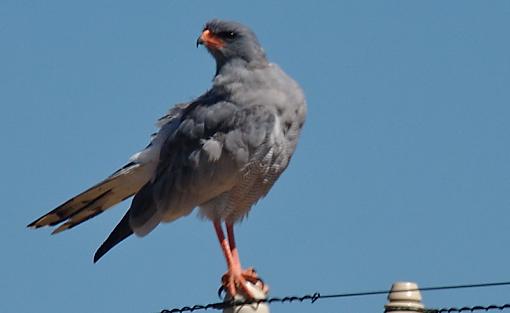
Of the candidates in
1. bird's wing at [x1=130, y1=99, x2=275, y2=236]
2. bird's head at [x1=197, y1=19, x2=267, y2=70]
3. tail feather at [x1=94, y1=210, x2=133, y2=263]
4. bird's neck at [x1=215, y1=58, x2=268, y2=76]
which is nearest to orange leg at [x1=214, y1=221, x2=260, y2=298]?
bird's wing at [x1=130, y1=99, x2=275, y2=236]

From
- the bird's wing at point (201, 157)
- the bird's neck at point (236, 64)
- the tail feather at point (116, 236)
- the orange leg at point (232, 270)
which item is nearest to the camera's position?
the orange leg at point (232, 270)

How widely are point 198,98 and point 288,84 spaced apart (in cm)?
69

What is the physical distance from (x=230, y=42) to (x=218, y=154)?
918mm

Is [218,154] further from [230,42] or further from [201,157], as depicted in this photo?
[230,42]

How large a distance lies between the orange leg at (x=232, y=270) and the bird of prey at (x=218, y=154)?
0.04 feet

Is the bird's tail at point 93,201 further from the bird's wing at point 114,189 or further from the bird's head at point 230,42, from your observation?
the bird's head at point 230,42

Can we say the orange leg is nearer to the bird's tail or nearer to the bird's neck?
the bird's tail

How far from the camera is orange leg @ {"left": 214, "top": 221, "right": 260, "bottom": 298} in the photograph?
8.16m

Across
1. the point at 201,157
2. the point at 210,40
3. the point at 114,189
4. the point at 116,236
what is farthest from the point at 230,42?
the point at 116,236

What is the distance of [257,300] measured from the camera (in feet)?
23.2

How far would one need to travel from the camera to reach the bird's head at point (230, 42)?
9805mm

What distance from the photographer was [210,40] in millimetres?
9867

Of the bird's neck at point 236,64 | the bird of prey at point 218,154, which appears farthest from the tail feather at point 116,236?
the bird's neck at point 236,64

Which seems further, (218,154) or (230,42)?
(230,42)
